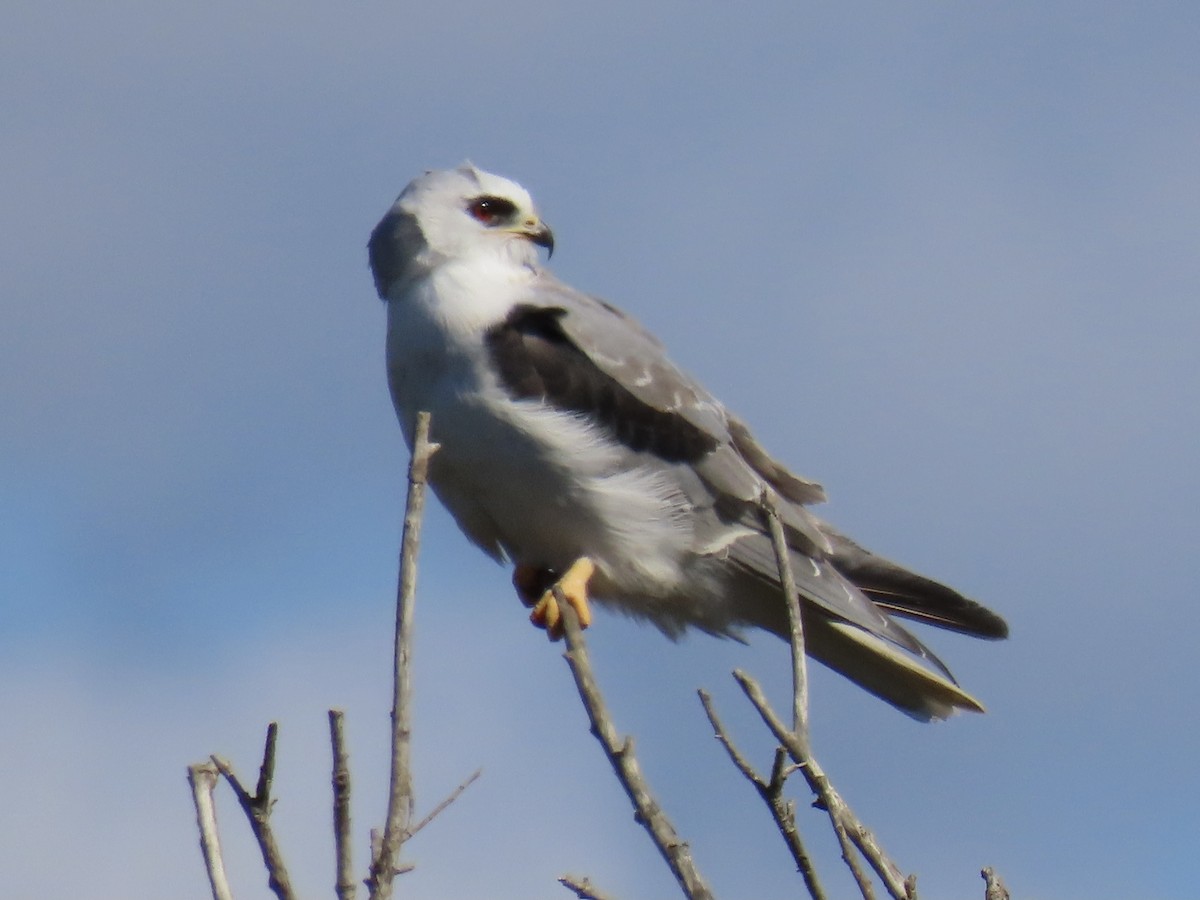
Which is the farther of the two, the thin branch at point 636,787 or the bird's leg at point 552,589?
the bird's leg at point 552,589

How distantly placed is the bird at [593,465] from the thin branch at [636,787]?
214 cm

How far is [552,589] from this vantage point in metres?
4.75

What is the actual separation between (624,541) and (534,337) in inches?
26.0

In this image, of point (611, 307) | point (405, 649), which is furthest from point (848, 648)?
point (405, 649)

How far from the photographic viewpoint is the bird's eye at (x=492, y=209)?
18.5 feet

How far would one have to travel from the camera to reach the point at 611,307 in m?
5.53

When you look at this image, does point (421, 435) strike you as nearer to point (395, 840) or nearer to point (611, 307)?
point (395, 840)

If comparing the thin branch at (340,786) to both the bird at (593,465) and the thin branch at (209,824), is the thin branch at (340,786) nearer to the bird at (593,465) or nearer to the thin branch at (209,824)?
the thin branch at (209,824)

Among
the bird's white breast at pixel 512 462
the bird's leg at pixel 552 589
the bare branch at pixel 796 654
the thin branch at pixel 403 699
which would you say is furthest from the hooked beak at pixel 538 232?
the thin branch at pixel 403 699

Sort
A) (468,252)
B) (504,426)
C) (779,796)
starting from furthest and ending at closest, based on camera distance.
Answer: (468,252) → (504,426) → (779,796)

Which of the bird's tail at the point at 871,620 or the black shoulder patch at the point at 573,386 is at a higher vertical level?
the black shoulder patch at the point at 573,386

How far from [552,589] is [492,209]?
151cm

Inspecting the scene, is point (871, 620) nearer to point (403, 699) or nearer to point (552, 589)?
point (552, 589)

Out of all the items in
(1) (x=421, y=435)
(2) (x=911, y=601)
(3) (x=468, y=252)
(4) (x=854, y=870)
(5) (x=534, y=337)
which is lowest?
(4) (x=854, y=870)
